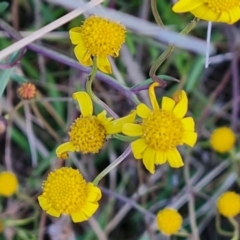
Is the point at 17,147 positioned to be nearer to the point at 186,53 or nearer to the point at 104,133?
the point at 186,53

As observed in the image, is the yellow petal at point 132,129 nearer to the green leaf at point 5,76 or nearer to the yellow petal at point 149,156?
the yellow petal at point 149,156

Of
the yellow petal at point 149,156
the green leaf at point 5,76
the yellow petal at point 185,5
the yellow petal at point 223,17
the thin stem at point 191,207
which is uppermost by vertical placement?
the yellow petal at point 185,5

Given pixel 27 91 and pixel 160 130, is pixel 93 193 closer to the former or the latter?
pixel 160 130

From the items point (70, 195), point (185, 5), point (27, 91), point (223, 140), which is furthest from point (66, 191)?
point (223, 140)

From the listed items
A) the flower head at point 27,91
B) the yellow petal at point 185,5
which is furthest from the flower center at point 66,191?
the yellow petal at point 185,5

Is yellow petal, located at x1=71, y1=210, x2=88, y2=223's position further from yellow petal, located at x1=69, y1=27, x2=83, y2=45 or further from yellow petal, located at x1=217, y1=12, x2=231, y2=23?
yellow petal, located at x1=217, y1=12, x2=231, y2=23

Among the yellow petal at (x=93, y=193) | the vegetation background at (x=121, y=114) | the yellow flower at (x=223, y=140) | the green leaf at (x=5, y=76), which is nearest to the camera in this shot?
the yellow petal at (x=93, y=193)

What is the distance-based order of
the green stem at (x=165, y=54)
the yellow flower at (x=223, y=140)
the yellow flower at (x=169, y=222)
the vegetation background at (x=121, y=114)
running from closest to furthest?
the green stem at (x=165, y=54) → the yellow flower at (x=169, y=222) → the yellow flower at (x=223, y=140) → the vegetation background at (x=121, y=114)
